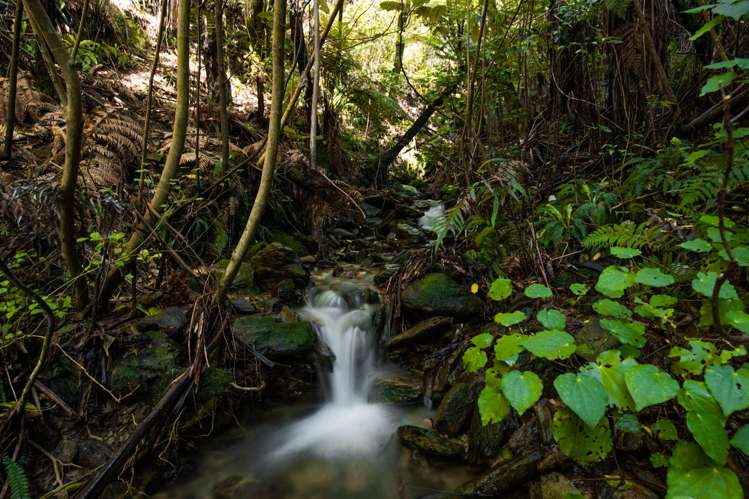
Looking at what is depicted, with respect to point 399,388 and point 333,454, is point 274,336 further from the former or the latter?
point 399,388

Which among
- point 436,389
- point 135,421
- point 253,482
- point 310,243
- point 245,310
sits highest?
point 310,243

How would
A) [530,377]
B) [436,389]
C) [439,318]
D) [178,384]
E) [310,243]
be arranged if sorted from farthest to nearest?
[310,243]
[439,318]
[436,389]
[178,384]
[530,377]

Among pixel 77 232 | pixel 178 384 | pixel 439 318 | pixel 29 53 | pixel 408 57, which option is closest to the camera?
pixel 178 384

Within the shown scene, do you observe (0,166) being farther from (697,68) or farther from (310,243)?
(697,68)

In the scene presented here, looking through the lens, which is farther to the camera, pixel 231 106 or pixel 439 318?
pixel 231 106

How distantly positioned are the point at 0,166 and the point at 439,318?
3.72 m

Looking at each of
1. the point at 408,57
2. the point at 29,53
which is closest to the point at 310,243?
the point at 29,53

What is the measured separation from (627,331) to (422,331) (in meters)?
1.94

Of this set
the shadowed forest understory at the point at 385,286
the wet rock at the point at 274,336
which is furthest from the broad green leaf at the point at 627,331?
the wet rock at the point at 274,336

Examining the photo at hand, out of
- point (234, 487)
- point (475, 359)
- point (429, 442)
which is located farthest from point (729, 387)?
point (234, 487)

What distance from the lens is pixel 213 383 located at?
2.72m

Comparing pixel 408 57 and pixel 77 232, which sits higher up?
pixel 408 57

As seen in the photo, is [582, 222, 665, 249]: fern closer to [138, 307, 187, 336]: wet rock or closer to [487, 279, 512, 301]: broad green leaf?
[487, 279, 512, 301]: broad green leaf

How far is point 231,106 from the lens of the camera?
5.80 m
